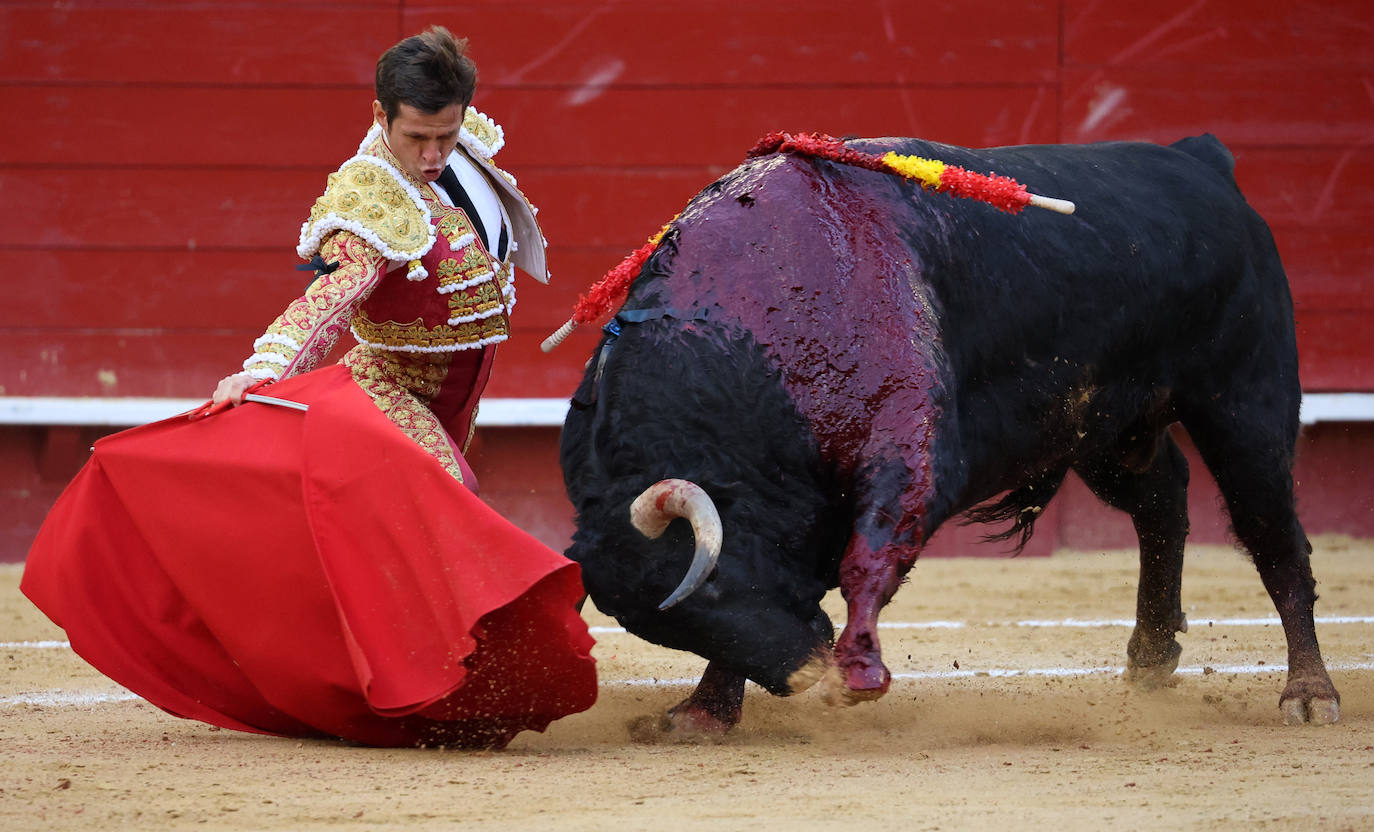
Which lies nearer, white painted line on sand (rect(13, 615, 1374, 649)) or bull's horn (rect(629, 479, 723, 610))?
bull's horn (rect(629, 479, 723, 610))

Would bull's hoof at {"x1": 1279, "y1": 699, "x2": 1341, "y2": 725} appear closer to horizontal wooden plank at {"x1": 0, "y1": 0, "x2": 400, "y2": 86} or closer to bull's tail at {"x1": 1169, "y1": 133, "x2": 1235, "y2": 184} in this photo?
bull's tail at {"x1": 1169, "y1": 133, "x2": 1235, "y2": 184}

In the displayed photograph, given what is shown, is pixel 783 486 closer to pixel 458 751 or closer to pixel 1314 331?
pixel 458 751

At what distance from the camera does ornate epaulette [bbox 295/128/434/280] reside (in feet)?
9.53

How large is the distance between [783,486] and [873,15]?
3599 millimetres

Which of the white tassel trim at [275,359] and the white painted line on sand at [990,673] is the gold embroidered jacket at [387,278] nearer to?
the white tassel trim at [275,359]

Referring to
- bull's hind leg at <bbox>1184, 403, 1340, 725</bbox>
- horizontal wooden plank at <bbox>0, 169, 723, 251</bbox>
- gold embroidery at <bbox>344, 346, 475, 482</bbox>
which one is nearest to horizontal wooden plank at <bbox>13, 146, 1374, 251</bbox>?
horizontal wooden plank at <bbox>0, 169, 723, 251</bbox>

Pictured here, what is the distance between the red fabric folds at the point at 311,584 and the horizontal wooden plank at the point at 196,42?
3.27 m

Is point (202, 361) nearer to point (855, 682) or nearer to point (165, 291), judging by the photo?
point (165, 291)

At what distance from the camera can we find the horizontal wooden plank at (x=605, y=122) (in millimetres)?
5941

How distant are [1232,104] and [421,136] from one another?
4146 mm

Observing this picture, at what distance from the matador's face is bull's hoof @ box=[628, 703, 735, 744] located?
1.16 m

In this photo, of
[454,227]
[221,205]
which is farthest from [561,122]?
[454,227]

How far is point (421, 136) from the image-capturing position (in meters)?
2.93

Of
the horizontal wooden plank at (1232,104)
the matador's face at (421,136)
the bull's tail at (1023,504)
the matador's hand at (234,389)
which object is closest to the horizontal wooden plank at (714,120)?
the horizontal wooden plank at (1232,104)
